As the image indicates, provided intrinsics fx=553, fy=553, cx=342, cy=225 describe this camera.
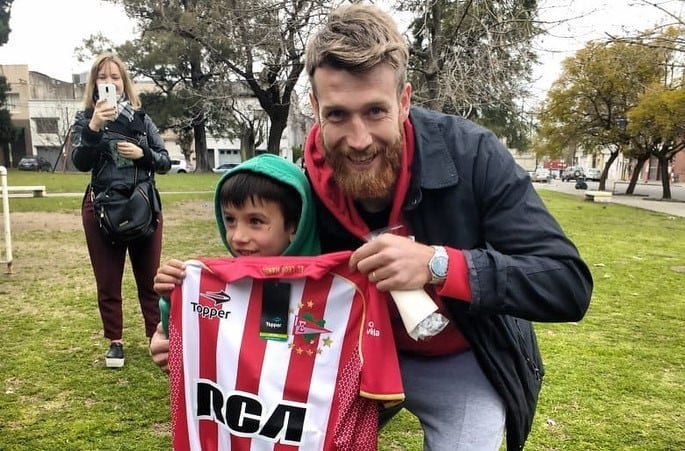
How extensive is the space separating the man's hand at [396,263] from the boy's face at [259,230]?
1.99ft

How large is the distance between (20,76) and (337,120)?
69678mm

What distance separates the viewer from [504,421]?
200 cm

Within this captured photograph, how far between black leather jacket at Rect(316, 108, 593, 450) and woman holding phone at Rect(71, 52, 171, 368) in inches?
100

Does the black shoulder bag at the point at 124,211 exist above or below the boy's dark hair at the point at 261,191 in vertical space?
below

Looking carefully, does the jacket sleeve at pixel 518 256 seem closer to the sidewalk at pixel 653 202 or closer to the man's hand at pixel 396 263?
the man's hand at pixel 396 263

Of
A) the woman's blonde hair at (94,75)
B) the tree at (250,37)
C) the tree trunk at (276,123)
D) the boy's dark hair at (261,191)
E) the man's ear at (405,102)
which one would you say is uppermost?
the tree at (250,37)

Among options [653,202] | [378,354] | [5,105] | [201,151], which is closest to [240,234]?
[378,354]

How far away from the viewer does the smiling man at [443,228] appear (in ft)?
5.52

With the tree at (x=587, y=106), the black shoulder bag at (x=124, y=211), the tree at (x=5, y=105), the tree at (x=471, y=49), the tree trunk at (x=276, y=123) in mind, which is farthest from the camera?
the tree at (x=5, y=105)

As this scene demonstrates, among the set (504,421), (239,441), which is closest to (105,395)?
(239,441)

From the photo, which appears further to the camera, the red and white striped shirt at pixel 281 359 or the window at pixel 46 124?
the window at pixel 46 124

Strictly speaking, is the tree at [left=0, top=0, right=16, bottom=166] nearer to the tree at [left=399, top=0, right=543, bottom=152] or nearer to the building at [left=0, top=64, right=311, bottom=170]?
the building at [left=0, top=64, right=311, bottom=170]

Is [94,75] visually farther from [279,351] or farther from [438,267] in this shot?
[438,267]

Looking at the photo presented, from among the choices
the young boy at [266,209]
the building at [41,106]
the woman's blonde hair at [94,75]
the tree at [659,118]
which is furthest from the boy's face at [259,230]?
the building at [41,106]
